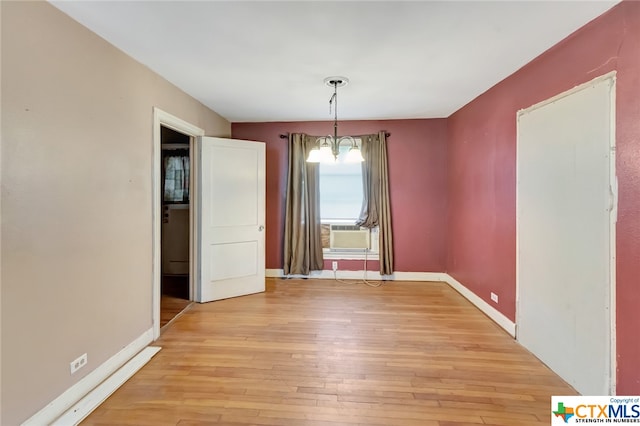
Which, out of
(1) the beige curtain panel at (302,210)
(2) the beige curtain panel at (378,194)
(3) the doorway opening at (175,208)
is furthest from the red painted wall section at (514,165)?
(3) the doorway opening at (175,208)

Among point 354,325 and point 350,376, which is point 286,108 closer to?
point 354,325

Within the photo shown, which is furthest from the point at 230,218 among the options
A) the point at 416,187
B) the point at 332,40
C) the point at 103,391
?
the point at 416,187

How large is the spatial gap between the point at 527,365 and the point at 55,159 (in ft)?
11.7

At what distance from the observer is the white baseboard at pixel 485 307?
2.97m

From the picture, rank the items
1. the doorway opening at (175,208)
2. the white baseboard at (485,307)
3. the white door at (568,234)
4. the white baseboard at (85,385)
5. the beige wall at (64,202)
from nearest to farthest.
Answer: the beige wall at (64,202), the white baseboard at (85,385), the white door at (568,234), the white baseboard at (485,307), the doorway opening at (175,208)

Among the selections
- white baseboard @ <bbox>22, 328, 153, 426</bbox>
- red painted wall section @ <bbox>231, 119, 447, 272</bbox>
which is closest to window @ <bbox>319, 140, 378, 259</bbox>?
red painted wall section @ <bbox>231, 119, 447, 272</bbox>

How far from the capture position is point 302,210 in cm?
483

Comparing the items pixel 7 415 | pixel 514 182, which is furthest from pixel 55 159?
pixel 514 182

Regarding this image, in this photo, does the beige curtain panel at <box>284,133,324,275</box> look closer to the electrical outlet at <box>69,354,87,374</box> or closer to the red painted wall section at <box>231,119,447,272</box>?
the red painted wall section at <box>231,119,447,272</box>

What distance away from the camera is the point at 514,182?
9.48 ft

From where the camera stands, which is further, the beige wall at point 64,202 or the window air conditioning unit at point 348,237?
the window air conditioning unit at point 348,237

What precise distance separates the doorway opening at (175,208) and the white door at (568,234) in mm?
4223

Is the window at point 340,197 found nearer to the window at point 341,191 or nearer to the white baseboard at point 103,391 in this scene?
the window at point 341,191

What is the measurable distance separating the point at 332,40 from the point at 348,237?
3.12 metres
